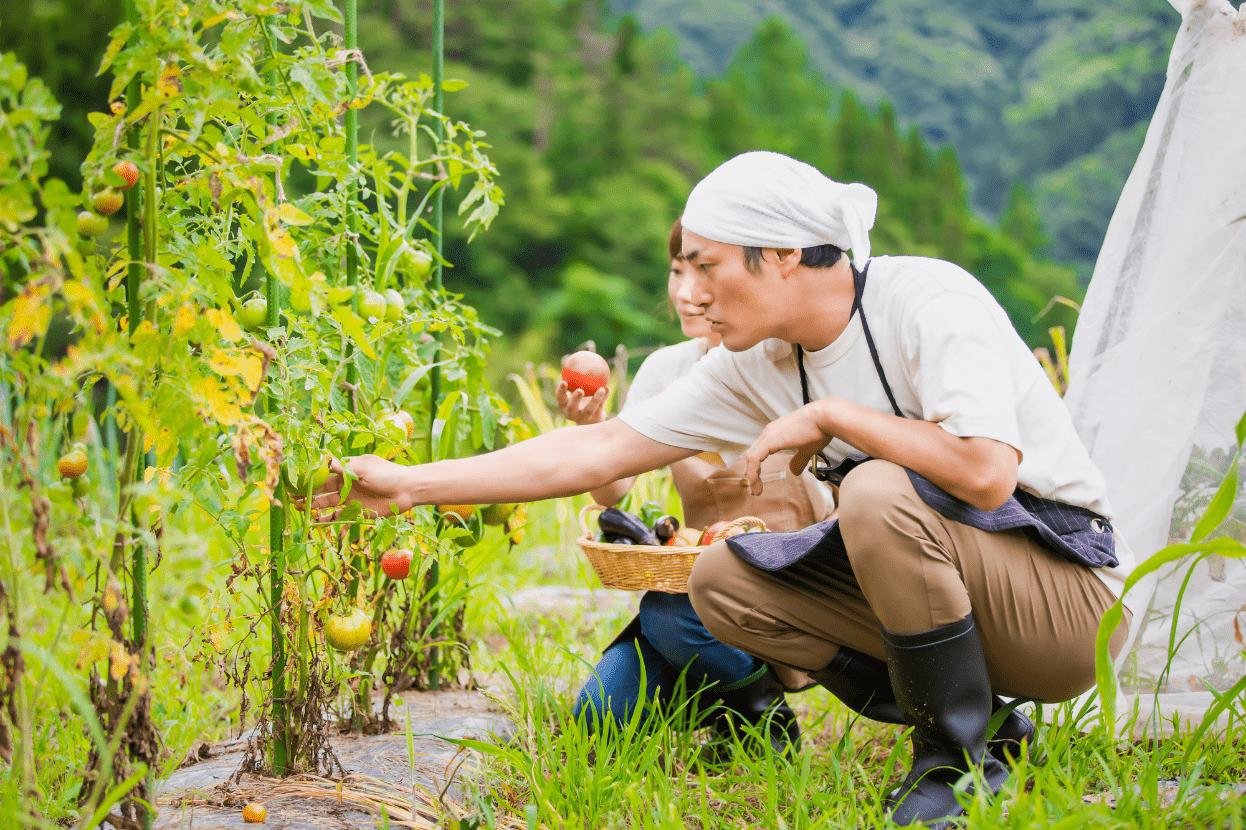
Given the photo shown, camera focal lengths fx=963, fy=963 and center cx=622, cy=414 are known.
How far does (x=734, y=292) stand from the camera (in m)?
1.58

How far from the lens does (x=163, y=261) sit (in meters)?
1.18

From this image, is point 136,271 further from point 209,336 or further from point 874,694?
point 874,694

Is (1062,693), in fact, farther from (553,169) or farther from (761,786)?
(553,169)

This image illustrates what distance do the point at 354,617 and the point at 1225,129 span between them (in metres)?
1.89

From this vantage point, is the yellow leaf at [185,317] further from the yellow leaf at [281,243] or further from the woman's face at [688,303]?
the woman's face at [688,303]

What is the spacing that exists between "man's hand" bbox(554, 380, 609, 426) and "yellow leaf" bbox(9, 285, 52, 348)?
3.87ft

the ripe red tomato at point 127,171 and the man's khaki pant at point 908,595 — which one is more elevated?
the ripe red tomato at point 127,171

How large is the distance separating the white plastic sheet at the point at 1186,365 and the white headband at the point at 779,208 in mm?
794

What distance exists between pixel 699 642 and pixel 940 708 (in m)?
0.49

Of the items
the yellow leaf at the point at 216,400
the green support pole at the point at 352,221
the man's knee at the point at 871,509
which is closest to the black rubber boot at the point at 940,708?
the man's knee at the point at 871,509

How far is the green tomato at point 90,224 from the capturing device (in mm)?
1038

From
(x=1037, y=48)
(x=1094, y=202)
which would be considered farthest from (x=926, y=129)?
(x=1094, y=202)

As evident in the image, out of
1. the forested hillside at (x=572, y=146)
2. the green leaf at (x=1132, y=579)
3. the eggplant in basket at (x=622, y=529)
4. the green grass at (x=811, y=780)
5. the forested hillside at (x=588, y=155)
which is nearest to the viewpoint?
the green leaf at (x=1132, y=579)

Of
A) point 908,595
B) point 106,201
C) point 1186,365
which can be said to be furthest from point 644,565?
point 1186,365
